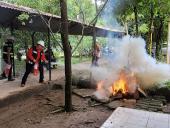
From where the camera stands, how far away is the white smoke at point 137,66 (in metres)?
13.3

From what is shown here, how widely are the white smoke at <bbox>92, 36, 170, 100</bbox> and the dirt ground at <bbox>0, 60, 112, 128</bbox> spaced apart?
2.42 m

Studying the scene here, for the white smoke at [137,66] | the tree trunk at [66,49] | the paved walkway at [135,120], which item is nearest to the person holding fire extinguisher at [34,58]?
the white smoke at [137,66]

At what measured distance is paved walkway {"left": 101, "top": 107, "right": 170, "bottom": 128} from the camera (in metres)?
7.35

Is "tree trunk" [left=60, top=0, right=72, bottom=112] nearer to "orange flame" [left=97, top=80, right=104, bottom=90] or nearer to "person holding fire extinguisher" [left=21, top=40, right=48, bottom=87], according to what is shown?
"orange flame" [left=97, top=80, right=104, bottom=90]

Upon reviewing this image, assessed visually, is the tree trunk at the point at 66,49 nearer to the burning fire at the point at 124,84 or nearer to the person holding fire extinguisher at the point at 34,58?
the burning fire at the point at 124,84

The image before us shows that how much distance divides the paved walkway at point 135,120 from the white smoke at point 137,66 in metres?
4.79

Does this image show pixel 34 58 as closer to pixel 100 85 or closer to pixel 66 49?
pixel 100 85

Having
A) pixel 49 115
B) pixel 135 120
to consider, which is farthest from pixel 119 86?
pixel 135 120

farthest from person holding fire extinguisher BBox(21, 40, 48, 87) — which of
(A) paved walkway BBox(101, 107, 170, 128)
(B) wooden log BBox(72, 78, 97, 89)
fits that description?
(A) paved walkway BBox(101, 107, 170, 128)

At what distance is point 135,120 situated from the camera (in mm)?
7738

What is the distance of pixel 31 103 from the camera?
11773 mm

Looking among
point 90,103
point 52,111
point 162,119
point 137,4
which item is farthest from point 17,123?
point 137,4

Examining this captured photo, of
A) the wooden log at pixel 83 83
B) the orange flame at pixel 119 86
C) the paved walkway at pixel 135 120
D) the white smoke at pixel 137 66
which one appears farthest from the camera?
the wooden log at pixel 83 83

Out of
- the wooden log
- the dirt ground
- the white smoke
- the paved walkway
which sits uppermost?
the white smoke
